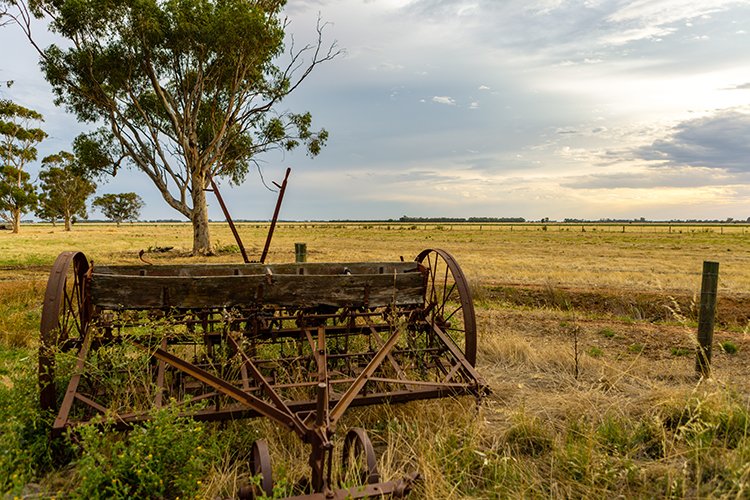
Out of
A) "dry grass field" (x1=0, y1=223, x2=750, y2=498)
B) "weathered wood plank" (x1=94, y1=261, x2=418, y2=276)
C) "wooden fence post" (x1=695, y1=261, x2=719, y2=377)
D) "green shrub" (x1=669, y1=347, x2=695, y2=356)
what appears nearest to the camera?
"dry grass field" (x1=0, y1=223, x2=750, y2=498)

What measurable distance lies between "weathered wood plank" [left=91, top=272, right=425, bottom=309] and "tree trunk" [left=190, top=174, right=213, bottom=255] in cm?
1996

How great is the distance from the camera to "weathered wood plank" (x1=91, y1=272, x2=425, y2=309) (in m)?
4.23

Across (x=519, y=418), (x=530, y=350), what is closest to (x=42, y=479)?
(x=519, y=418)

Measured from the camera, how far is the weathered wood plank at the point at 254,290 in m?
4.23

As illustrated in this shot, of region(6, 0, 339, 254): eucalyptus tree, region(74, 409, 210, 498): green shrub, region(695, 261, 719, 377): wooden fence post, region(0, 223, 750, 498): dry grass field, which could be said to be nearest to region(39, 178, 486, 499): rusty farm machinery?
region(74, 409, 210, 498): green shrub

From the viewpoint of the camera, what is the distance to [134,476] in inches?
125

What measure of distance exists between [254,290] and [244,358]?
0.63 metres

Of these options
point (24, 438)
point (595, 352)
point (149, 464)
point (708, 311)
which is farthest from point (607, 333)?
point (24, 438)

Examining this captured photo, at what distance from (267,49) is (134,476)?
2209 centimetres

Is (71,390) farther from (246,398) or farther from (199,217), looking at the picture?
(199,217)

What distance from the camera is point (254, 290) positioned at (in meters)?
4.48

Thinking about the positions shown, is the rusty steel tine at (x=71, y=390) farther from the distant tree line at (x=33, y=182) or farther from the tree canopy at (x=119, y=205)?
the tree canopy at (x=119, y=205)

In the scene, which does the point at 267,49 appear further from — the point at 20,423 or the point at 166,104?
the point at 20,423

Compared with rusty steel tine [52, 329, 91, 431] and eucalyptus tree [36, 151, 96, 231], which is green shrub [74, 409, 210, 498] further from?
eucalyptus tree [36, 151, 96, 231]
